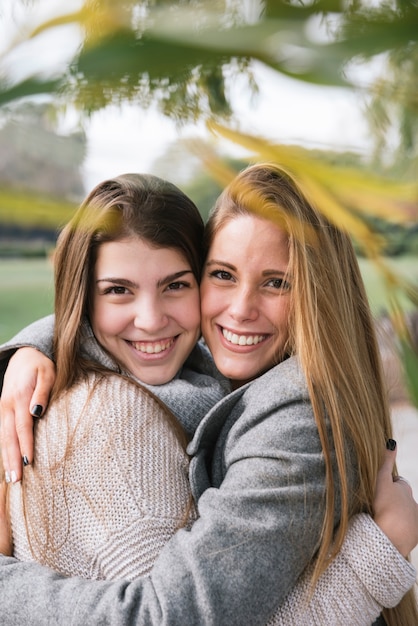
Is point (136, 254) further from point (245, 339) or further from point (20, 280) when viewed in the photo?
point (20, 280)

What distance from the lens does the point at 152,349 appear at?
1424mm

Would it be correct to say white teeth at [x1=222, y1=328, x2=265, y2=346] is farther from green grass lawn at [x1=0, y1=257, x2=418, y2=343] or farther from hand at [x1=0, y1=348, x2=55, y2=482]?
green grass lawn at [x1=0, y1=257, x2=418, y2=343]

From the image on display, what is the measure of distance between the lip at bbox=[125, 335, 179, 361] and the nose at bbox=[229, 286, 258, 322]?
0.55 feet

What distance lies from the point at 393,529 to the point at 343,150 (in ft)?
3.35

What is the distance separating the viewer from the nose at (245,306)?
1.33 m

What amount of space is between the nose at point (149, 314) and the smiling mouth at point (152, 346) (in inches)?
1.3

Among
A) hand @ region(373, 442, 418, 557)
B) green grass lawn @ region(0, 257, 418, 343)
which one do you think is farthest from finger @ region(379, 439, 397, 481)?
green grass lawn @ region(0, 257, 418, 343)

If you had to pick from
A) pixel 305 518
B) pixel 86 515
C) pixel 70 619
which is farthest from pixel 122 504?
pixel 305 518

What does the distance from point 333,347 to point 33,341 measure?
0.65 metres

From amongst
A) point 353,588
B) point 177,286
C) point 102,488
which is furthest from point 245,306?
point 353,588

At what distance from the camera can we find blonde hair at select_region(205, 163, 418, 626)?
3.74ft

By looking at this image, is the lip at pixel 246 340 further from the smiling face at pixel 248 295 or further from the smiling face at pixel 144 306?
the smiling face at pixel 144 306

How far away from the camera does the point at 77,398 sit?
4.22 feet

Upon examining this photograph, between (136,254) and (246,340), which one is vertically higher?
(136,254)
